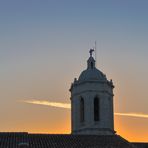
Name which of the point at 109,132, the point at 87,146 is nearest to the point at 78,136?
the point at 87,146

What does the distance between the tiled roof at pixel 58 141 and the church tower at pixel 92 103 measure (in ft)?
14.1

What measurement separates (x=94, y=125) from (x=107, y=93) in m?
3.91

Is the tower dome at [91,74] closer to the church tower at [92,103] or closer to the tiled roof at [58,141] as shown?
the church tower at [92,103]

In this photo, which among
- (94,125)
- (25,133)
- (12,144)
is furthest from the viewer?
(94,125)

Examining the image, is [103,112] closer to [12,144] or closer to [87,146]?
[87,146]

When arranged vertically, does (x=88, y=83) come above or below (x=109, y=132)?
above

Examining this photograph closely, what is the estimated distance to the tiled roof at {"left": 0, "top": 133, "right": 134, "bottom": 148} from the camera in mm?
46312

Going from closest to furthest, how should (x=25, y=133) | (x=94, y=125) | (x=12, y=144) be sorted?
(x=12, y=144), (x=25, y=133), (x=94, y=125)

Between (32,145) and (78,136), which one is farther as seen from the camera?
(78,136)

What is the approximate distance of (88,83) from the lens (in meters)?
→ 55.9

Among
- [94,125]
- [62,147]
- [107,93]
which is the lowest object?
[62,147]

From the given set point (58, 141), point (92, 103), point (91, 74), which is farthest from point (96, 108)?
point (58, 141)

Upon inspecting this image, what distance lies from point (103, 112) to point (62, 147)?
33.5 feet

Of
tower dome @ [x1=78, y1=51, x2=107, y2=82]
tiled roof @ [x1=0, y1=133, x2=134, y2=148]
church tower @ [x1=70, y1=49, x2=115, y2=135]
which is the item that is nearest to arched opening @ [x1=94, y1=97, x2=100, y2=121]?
church tower @ [x1=70, y1=49, x2=115, y2=135]
